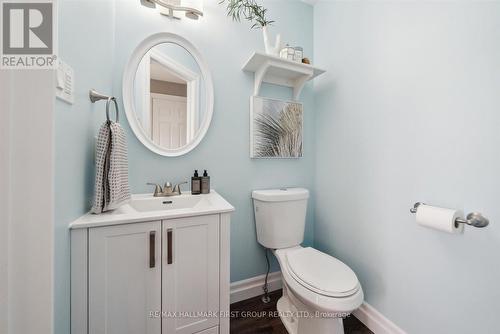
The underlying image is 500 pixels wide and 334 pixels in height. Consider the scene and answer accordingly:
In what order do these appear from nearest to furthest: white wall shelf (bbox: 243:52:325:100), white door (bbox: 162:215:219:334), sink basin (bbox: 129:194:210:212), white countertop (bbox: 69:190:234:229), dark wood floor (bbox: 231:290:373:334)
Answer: white countertop (bbox: 69:190:234:229), white door (bbox: 162:215:219:334), sink basin (bbox: 129:194:210:212), dark wood floor (bbox: 231:290:373:334), white wall shelf (bbox: 243:52:325:100)

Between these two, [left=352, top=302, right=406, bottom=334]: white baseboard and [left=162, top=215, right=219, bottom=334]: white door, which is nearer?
[left=162, top=215, right=219, bottom=334]: white door

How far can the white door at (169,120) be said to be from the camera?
3.98 ft

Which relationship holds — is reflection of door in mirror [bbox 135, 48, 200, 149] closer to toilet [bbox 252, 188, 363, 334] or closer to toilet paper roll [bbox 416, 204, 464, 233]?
toilet [bbox 252, 188, 363, 334]

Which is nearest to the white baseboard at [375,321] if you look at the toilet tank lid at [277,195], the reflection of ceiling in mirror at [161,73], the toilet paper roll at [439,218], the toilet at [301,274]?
the toilet at [301,274]

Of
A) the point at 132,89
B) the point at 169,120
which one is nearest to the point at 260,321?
the point at 169,120

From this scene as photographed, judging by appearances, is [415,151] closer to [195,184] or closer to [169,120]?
[195,184]

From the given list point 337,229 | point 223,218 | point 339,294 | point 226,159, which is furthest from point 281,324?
point 226,159

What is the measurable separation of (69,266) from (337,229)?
1.51m

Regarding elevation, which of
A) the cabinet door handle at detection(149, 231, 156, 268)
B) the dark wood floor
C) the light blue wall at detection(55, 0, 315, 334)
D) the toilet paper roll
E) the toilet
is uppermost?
the light blue wall at detection(55, 0, 315, 334)

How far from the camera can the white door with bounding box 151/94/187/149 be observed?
3.98 feet

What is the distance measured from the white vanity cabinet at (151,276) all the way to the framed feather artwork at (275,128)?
699 millimetres

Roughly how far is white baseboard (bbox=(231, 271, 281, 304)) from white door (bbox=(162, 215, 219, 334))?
479mm

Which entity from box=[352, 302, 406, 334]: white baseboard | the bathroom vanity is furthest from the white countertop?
box=[352, 302, 406, 334]: white baseboard

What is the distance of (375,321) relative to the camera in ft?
3.82
